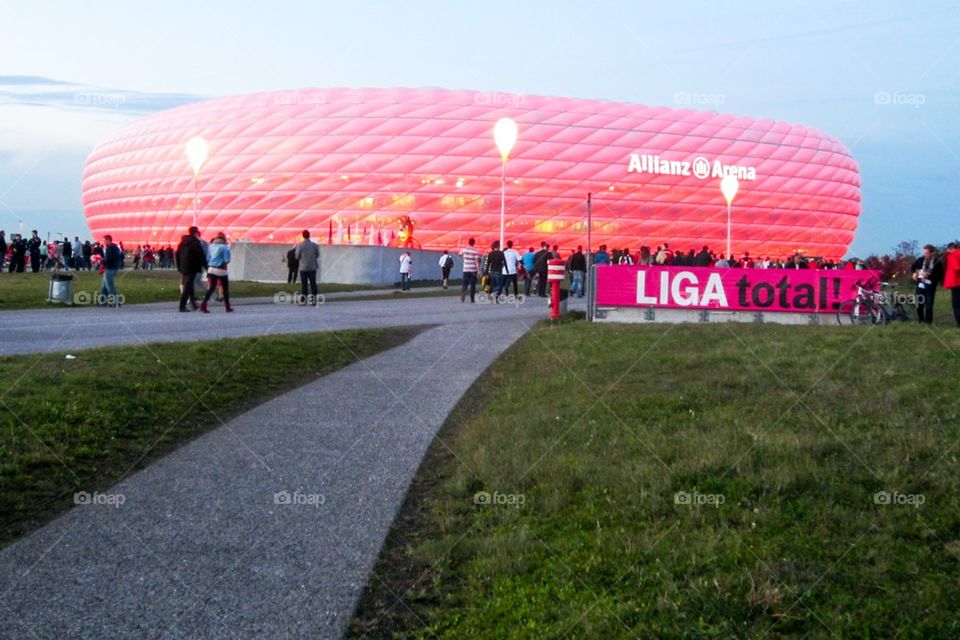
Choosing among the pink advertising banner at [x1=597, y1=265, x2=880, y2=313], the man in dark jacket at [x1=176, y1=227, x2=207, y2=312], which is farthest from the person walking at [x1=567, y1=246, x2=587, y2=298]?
the man in dark jacket at [x1=176, y1=227, x2=207, y2=312]

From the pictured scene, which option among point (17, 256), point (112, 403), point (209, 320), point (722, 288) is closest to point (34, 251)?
point (17, 256)

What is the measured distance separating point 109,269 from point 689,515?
20014mm

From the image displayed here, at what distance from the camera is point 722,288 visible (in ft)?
65.0

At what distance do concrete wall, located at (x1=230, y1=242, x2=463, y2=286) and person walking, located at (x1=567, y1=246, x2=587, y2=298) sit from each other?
28.8 ft

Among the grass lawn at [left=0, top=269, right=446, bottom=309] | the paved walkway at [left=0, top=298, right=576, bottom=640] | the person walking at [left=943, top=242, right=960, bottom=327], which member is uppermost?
the person walking at [left=943, top=242, right=960, bottom=327]

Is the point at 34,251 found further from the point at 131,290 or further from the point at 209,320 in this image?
the point at 209,320

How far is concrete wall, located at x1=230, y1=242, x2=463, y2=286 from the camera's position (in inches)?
1474

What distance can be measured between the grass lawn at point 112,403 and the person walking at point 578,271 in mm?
17741

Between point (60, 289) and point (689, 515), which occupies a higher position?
point (60, 289)

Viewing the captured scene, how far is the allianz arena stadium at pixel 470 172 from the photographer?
73.8m

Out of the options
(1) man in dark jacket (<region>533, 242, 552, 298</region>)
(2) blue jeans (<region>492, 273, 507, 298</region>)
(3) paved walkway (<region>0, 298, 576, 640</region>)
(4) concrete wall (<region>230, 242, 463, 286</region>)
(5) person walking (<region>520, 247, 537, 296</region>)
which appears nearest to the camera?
(3) paved walkway (<region>0, 298, 576, 640</region>)

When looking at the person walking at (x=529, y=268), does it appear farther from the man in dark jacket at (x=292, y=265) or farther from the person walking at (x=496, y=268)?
the man in dark jacket at (x=292, y=265)

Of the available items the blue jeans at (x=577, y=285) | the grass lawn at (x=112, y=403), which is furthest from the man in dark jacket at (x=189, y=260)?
the blue jeans at (x=577, y=285)

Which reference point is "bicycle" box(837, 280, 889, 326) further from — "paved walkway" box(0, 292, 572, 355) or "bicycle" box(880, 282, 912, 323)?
"paved walkway" box(0, 292, 572, 355)
